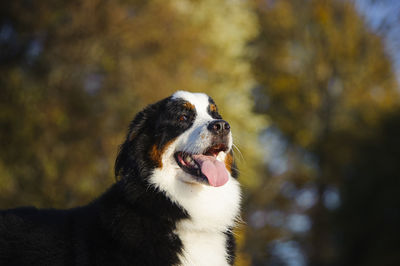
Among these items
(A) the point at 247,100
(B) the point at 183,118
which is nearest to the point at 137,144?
(B) the point at 183,118

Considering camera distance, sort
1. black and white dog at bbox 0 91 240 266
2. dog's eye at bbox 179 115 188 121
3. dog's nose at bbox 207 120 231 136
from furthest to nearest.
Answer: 1. dog's eye at bbox 179 115 188 121
2. dog's nose at bbox 207 120 231 136
3. black and white dog at bbox 0 91 240 266

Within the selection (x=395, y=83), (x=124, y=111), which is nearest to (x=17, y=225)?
(x=124, y=111)

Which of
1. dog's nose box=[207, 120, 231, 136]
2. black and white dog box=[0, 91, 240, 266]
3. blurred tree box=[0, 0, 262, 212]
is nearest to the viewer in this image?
black and white dog box=[0, 91, 240, 266]

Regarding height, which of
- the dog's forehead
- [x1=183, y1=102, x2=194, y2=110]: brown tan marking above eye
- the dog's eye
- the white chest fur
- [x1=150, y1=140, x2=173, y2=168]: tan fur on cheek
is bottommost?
the white chest fur

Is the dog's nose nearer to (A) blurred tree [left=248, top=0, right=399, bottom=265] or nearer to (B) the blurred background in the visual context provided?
(B) the blurred background

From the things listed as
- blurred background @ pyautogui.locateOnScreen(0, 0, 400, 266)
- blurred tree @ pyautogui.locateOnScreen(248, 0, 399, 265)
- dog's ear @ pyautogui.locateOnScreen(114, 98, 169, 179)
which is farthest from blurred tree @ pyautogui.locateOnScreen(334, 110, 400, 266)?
dog's ear @ pyautogui.locateOnScreen(114, 98, 169, 179)

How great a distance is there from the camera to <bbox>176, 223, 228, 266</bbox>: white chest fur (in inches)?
162

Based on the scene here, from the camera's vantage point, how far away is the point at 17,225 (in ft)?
13.4

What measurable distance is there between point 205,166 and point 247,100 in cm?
1215

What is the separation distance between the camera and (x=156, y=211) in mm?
4215

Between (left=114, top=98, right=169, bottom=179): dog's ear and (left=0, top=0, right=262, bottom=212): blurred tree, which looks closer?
(left=114, top=98, right=169, bottom=179): dog's ear

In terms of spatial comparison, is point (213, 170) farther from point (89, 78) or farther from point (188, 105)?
point (89, 78)

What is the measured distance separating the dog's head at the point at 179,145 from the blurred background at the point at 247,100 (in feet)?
3.71

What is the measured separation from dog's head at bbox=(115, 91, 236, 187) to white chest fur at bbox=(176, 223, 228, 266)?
48 centimetres
